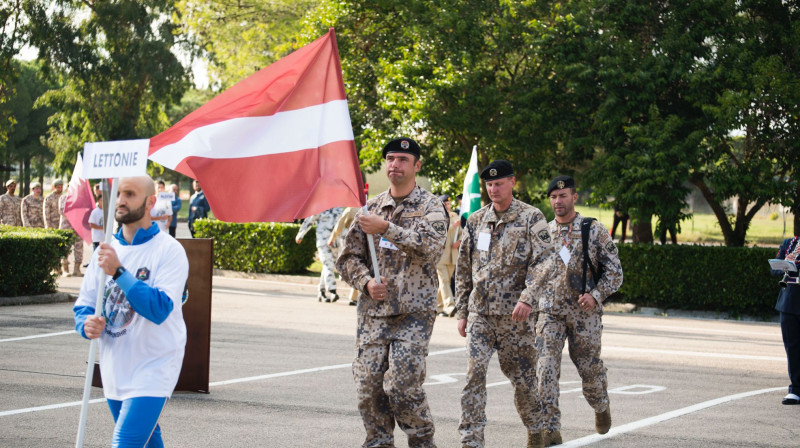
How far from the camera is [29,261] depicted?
52.6ft

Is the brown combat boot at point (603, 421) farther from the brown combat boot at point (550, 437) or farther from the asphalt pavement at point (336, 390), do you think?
the brown combat boot at point (550, 437)

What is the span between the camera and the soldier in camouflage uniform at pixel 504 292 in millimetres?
6793

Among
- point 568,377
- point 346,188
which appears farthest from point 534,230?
point 568,377

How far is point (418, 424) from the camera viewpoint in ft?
19.4

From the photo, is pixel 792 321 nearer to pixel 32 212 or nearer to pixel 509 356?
pixel 509 356

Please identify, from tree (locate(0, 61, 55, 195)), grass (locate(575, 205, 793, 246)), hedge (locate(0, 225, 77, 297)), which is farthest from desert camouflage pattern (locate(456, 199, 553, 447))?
tree (locate(0, 61, 55, 195))

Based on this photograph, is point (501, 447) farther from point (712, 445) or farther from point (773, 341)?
point (773, 341)

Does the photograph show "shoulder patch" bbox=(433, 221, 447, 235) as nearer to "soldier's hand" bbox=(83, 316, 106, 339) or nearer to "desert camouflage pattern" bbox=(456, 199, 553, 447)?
"desert camouflage pattern" bbox=(456, 199, 553, 447)

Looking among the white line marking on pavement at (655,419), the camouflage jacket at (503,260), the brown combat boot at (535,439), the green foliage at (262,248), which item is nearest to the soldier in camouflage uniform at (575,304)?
the white line marking on pavement at (655,419)

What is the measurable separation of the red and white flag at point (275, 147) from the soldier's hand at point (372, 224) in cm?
60

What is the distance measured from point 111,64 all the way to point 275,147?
34791 millimetres

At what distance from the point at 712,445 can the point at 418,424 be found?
8.93 ft

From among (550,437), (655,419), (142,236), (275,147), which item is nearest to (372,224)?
(275,147)

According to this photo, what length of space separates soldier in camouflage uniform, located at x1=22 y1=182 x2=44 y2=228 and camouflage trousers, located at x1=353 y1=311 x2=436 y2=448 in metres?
17.8
